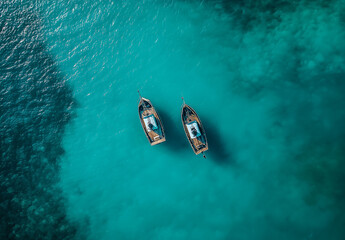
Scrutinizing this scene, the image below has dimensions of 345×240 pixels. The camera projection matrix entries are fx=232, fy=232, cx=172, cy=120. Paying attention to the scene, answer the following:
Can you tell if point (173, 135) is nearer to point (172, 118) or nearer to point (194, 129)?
point (172, 118)

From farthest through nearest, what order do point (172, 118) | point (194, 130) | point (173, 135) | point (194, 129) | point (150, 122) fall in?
point (172, 118)
point (173, 135)
point (150, 122)
point (194, 129)
point (194, 130)

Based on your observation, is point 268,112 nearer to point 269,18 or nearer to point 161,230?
point 269,18

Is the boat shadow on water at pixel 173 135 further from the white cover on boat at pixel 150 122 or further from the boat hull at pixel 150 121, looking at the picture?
the white cover on boat at pixel 150 122

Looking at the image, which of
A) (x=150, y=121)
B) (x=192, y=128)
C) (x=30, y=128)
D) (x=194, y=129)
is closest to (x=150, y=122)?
(x=150, y=121)

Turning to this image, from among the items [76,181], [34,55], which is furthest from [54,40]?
[76,181]

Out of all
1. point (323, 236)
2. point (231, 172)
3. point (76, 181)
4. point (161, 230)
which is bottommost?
point (323, 236)

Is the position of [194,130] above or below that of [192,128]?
below
